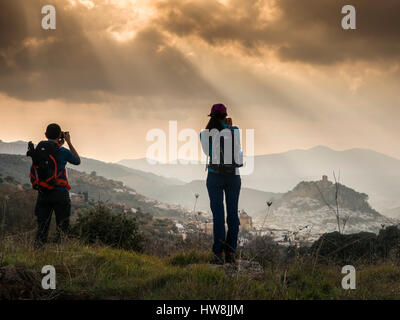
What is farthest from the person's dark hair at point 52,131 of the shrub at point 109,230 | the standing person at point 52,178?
the shrub at point 109,230

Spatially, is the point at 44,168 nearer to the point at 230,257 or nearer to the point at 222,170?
the point at 222,170

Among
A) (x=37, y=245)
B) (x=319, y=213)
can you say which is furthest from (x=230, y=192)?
(x=319, y=213)

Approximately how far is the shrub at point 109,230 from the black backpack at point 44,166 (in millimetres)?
2256

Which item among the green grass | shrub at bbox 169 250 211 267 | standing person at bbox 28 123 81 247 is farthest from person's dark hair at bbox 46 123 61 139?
shrub at bbox 169 250 211 267

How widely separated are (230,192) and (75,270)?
255cm

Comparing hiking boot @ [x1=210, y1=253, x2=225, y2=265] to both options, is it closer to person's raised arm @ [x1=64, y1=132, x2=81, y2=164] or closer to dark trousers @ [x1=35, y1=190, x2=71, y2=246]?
dark trousers @ [x1=35, y1=190, x2=71, y2=246]

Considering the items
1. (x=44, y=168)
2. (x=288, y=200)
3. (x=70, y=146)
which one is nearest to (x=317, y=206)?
(x=288, y=200)

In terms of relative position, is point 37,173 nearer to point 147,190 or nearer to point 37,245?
point 37,245

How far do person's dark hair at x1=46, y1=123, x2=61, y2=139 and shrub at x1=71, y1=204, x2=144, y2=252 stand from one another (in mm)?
2627

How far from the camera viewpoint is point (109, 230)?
8.57m

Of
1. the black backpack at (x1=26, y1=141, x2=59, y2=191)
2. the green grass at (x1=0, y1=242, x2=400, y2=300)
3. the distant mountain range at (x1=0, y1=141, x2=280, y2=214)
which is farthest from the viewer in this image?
the distant mountain range at (x1=0, y1=141, x2=280, y2=214)

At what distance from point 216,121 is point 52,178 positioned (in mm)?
3013

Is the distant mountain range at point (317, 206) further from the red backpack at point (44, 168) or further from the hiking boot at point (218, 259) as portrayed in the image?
the red backpack at point (44, 168)

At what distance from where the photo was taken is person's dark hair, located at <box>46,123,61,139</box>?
650 cm
